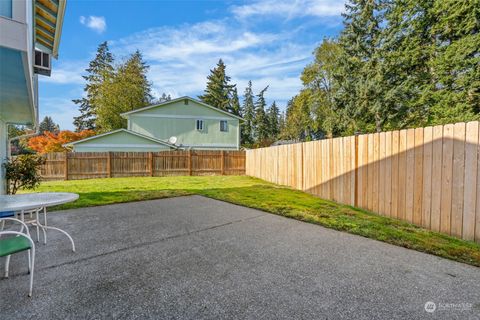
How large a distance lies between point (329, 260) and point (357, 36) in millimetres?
20703

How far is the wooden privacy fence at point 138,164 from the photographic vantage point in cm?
1333

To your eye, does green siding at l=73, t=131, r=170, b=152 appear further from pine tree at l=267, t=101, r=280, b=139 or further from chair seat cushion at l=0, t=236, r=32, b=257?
pine tree at l=267, t=101, r=280, b=139

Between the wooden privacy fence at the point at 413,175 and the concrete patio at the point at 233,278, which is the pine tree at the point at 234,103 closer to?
the wooden privacy fence at the point at 413,175

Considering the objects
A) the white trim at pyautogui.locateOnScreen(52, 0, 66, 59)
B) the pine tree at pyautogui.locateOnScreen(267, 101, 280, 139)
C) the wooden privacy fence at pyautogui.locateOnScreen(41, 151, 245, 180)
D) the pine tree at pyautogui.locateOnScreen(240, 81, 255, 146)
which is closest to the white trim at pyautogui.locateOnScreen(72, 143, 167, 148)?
the wooden privacy fence at pyautogui.locateOnScreen(41, 151, 245, 180)

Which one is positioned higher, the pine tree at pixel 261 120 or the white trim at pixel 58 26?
the pine tree at pixel 261 120

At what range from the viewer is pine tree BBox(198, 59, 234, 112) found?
118 ft

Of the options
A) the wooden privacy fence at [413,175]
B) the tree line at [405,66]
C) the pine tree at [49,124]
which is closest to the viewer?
the wooden privacy fence at [413,175]

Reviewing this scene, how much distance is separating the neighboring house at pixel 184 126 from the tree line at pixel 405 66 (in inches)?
370

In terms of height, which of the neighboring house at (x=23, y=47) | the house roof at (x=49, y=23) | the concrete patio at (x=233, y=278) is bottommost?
the concrete patio at (x=233, y=278)

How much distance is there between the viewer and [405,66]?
1612 cm

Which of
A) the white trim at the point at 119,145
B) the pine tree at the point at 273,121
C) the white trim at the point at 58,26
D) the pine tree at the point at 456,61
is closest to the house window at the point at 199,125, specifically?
the white trim at the point at 119,145

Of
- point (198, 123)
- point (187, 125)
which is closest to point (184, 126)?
point (187, 125)

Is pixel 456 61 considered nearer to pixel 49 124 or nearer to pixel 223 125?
pixel 223 125

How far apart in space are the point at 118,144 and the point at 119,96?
13.9 metres
